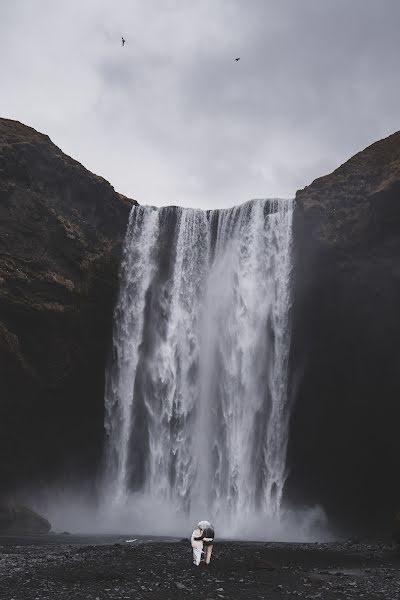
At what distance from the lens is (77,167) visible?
34.8 meters

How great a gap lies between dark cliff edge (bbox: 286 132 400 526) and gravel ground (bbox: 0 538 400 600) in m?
11.0

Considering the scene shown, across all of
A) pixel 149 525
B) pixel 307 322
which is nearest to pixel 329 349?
pixel 307 322

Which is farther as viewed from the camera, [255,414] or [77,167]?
[77,167]

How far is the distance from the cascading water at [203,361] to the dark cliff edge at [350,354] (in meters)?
1.48

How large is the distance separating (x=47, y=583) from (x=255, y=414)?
803 inches

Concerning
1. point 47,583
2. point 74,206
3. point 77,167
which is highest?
point 77,167

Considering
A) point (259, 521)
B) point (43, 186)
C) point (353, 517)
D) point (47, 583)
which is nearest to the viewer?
point (47, 583)

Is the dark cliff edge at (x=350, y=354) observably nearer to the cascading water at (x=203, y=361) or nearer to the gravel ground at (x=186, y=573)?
the cascading water at (x=203, y=361)

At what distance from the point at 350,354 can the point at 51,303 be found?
17.0 m

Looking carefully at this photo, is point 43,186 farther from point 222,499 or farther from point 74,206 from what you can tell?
point 222,499

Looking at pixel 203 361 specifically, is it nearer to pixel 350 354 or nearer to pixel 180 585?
pixel 350 354

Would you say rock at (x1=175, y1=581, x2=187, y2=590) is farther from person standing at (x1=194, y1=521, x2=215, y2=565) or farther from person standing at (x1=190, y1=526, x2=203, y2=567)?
person standing at (x1=194, y1=521, x2=215, y2=565)

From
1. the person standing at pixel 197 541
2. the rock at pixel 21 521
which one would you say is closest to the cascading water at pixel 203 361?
the rock at pixel 21 521

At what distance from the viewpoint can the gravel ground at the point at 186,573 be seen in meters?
11.7
